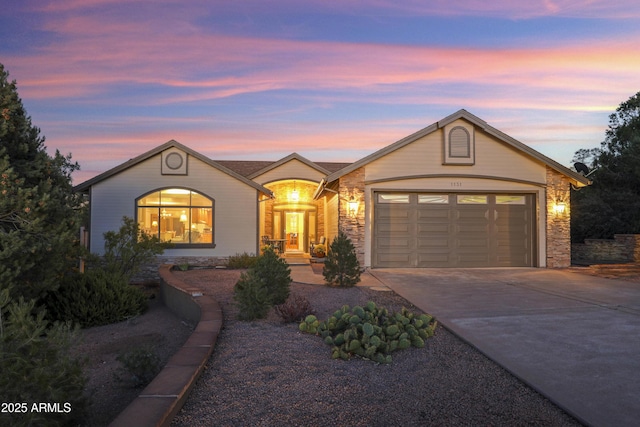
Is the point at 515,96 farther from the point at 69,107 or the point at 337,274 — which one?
the point at 69,107

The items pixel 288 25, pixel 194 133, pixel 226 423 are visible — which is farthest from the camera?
pixel 194 133

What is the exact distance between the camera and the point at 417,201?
48.3 feet

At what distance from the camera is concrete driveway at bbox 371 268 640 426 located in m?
3.90

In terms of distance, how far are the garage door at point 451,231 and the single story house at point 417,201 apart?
32 millimetres

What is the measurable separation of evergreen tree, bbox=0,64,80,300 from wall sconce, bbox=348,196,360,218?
26.1 ft

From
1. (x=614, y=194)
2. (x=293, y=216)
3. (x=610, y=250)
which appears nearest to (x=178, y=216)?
(x=293, y=216)

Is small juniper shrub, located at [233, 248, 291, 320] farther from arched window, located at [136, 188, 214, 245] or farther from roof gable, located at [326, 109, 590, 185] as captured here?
arched window, located at [136, 188, 214, 245]

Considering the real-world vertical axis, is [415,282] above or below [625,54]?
below

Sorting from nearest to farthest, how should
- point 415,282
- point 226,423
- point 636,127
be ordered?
point 226,423
point 415,282
point 636,127

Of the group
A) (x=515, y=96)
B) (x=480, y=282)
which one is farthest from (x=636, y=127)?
(x=480, y=282)

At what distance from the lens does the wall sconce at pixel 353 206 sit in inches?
556

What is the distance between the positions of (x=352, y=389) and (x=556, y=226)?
527 inches

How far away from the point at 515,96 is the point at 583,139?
13.2m

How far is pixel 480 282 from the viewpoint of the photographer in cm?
1130
